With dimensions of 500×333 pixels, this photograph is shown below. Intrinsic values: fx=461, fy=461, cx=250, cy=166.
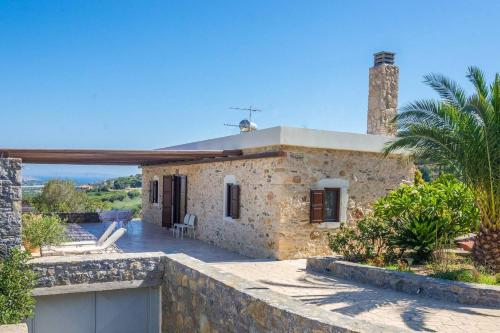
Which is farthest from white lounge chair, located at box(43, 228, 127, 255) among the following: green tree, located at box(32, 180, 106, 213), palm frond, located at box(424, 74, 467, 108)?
green tree, located at box(32, 180, 106, 213)

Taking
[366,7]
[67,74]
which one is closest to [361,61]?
[366,7]

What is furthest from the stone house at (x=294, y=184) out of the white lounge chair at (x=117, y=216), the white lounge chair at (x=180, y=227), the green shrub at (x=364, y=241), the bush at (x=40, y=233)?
the bush at (x=40, y=233)

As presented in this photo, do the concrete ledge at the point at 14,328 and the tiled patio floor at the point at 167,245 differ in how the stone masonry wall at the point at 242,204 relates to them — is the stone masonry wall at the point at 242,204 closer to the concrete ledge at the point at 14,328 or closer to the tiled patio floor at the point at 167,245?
the tiled patio floor at the point at 167,245

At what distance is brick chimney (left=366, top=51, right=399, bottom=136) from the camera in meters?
15.5

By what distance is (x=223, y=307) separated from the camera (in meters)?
6.50

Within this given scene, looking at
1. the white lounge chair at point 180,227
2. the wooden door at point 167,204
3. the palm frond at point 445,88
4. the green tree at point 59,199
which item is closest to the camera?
the palm frond at point 445,88

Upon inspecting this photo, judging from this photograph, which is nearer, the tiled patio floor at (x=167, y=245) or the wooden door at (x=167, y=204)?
the tiled patio floor at (x=167, y=245)

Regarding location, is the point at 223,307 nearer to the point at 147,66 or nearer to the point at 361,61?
the point at 361,61

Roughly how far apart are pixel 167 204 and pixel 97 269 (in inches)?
408

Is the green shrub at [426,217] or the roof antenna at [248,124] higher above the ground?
the roof antenna at [248,124]

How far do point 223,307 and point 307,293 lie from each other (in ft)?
8.62

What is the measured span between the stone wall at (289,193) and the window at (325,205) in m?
0.17

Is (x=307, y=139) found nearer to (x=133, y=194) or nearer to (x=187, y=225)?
(x=187, y=225)

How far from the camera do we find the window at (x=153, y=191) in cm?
2070
